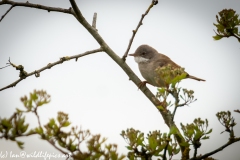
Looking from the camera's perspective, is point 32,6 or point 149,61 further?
point 149,61

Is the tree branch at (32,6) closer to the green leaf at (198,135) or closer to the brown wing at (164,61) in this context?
the green leaf at (198,135)

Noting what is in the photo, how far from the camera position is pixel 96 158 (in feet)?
6.20

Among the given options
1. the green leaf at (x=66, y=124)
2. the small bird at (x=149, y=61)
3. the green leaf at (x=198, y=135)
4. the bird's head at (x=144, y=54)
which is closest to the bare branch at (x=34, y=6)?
the green leaf at (x=66, y=124)

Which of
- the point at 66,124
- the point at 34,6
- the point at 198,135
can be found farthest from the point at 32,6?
the point at 198,135

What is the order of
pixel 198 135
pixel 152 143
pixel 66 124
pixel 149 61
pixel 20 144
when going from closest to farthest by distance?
pixel 20 144 → pixel 66 124 → pixel 152 143 → pixel 198 135 → pixel 149 61

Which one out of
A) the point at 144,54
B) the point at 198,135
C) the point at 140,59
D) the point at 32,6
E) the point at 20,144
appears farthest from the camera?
the point at 144,54

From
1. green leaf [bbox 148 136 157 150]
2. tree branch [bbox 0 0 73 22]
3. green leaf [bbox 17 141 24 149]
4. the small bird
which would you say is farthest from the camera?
the small bird

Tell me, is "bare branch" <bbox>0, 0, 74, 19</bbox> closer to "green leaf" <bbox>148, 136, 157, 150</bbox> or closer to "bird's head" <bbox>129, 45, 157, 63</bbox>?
"green leaf" <bbox>148, 136, 157, 150</bbox>

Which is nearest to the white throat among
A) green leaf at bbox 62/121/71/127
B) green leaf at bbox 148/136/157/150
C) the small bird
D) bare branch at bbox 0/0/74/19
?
the small bird

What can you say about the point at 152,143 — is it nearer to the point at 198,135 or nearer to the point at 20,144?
the point at 198,135

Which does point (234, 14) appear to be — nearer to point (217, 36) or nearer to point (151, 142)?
point (217, 36)

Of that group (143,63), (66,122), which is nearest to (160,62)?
(143,63)

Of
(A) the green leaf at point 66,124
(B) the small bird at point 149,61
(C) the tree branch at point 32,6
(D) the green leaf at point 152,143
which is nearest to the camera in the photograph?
(A) the green leaf at point 66,124

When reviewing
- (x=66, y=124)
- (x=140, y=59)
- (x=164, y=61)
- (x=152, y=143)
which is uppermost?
(x=140, y=59)
